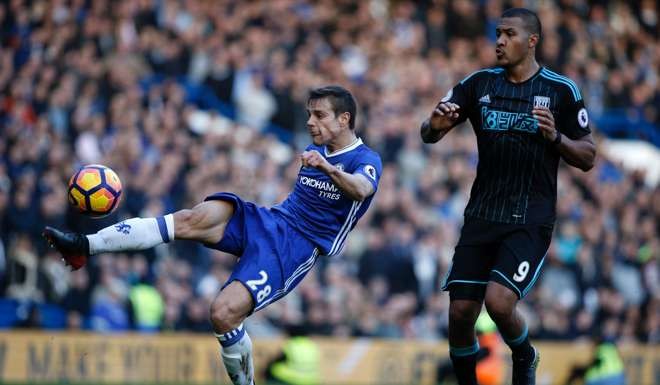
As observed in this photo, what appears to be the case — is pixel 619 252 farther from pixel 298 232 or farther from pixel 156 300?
pixel 298 232

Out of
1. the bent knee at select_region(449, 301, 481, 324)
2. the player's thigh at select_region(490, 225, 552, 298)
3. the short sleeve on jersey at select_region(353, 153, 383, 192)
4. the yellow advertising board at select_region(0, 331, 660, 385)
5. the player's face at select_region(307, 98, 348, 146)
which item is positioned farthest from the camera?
the yellow advertising board at select_region(0, 331, 660, 385)

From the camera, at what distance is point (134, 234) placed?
29.4ft

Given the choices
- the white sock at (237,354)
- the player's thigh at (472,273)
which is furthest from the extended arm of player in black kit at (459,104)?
the white sock at (237,354)

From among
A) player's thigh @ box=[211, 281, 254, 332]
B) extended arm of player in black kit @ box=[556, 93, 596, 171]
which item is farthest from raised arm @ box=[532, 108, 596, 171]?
player's thigh @ box=[211, 281, 254, 332]

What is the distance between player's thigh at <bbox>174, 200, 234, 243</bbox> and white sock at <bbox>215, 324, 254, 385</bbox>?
0.79m

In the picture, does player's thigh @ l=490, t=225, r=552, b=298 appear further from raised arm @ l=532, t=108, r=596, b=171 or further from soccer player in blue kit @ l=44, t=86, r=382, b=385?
soccer player in blue kit @ l=44, t=86, r=382, b=385

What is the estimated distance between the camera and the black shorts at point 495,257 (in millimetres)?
8836

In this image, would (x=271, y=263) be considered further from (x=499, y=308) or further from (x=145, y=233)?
(x=499, y=308)

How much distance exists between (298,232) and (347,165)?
671mm

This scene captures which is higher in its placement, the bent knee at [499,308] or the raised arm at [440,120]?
the raised arm at [440,120]

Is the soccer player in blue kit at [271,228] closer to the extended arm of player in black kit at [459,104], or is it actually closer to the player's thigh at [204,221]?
the player's thigh at [204,221]

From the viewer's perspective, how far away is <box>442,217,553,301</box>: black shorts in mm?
8836

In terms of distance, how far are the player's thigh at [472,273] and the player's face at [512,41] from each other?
4.75 feet

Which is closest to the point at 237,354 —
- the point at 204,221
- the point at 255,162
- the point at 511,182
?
the point at 204,221
